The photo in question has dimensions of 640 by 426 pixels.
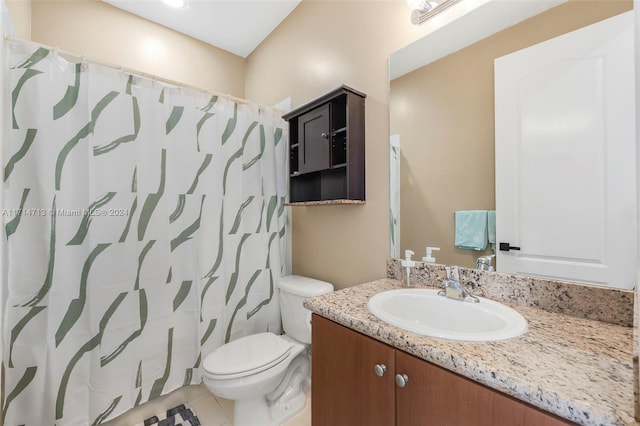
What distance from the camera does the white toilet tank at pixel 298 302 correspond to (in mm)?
1596

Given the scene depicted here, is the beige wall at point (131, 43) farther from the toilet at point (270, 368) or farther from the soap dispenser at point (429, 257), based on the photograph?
the soap dispenser at point (429, 257)

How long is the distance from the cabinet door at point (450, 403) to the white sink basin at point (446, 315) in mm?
96

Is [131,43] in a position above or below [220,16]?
below

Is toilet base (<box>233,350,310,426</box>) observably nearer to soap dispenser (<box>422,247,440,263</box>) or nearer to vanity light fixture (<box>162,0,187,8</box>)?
soap dispenser (<box>422,247,440,263</box>)

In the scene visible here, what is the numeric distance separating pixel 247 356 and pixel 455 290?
106 cm

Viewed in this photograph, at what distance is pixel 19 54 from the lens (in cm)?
118

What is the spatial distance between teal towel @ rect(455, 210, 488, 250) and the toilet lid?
104 cm

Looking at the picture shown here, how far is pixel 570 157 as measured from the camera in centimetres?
86

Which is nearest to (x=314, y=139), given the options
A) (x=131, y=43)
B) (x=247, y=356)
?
(x=247, y=356)

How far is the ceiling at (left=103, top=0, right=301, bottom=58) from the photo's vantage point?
1929mm

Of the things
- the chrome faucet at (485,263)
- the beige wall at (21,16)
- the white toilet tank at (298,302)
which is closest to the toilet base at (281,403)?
the white toilet tank at (298,302)

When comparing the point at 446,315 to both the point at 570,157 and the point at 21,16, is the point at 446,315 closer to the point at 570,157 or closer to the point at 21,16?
the point at 570,157

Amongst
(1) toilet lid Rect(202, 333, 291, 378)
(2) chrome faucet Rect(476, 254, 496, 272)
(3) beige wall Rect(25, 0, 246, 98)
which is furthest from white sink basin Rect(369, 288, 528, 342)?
(3) beige wall Rect(25, 0, 246, 98)

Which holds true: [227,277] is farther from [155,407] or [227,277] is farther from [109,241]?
[155,407]
